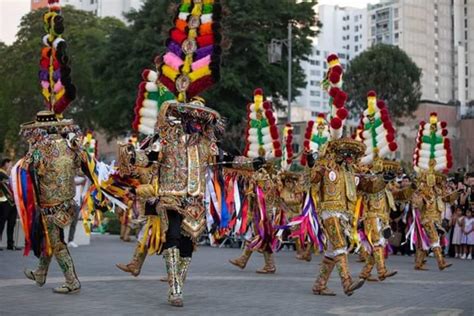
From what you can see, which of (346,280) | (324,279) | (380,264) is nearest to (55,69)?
(324,279)

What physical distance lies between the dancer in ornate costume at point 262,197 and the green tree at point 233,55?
62.0 ft

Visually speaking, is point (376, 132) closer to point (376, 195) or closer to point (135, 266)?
point (376, 195)

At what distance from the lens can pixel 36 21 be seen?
54.2 meters

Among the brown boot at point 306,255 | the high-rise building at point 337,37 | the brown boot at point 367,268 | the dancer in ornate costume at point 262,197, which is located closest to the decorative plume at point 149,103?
the dancer in ornate costume at point 262,197

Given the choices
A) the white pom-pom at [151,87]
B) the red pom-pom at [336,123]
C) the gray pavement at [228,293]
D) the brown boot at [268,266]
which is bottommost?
the gray pavement at [228,293]

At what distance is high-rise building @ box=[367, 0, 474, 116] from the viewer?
115625 mm

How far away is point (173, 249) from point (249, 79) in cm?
2793

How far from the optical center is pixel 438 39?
117m

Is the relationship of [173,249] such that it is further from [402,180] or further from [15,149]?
[15,149]

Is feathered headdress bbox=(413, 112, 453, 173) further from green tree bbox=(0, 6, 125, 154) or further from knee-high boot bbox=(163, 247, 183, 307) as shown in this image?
green tree bbox=(0, 6, 125, 154)

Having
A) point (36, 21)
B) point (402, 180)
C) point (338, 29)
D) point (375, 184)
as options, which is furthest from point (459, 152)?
point (338, 29)

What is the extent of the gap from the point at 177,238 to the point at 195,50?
2252 millimetres

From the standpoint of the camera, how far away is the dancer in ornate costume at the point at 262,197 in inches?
528

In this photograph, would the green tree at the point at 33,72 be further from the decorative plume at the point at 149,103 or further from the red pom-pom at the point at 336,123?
the red pom-pom at the point at 336,123
